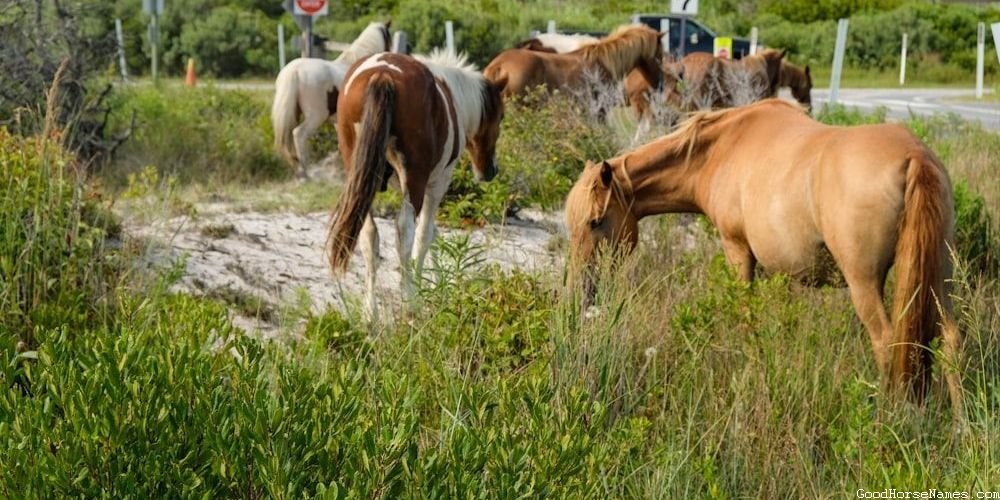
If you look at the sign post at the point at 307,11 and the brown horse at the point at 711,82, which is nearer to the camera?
the sign post at the point at 307,11

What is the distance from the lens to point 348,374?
3562 millimetres

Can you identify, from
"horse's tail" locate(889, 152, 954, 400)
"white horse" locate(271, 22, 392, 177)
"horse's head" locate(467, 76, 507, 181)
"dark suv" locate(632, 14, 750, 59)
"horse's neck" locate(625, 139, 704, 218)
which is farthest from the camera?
"dark suv" locate(632, 14, 750, 59)

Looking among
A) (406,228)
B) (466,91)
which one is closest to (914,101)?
(466,91)

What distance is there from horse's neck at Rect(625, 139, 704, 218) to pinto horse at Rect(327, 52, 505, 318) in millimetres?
1241

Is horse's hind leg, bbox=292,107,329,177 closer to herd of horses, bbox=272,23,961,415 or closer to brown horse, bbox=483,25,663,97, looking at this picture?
brown horse, bbox=483,25,663,97

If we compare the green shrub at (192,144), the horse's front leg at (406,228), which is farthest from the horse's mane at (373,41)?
the horse's front leg at (406,228)

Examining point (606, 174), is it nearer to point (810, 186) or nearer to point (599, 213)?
point (599, 213)

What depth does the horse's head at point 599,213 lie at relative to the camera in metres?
6.45

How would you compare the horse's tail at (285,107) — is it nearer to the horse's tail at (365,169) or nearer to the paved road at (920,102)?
the horse's tail at (365,169)

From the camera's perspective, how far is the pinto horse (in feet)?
22.8

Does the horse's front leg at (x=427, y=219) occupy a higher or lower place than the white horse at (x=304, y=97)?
lower

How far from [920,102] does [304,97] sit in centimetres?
1714

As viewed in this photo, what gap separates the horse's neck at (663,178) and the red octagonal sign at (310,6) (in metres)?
7.27

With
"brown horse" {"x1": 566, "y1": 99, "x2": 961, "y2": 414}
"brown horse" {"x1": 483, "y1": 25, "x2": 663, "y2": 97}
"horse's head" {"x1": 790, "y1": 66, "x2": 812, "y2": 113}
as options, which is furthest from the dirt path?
"horse's head" {"x1": 790, "y1": 66, "x2": 812, "y2": 113}
